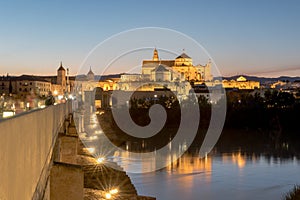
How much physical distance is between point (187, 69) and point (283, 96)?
35.4 meters

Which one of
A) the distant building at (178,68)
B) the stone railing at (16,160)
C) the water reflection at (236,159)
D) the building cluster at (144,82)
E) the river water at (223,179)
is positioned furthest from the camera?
the distant building at (178,68)

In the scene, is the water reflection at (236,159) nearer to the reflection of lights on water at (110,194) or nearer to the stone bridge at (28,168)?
the reflection of lights on water at (110,194)

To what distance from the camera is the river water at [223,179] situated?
1475cm

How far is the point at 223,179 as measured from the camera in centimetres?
1716

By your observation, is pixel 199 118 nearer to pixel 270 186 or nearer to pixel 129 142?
pixel 129 142

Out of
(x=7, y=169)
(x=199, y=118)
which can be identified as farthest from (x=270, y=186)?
(x=199, y=118)

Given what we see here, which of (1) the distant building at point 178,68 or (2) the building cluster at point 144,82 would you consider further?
(1) the distant building at point 178,68

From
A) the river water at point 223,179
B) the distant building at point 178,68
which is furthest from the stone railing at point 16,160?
the distant building at point 178,68

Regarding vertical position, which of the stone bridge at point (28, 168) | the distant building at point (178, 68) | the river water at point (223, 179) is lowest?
the river water at point (223, 179)

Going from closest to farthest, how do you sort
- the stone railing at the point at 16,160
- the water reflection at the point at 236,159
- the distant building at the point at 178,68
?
the stone railing at the point at 16,160 < the water reflection at the point at 236,159 < the distant building at the point at 178,68

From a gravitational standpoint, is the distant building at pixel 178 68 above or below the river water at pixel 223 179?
above

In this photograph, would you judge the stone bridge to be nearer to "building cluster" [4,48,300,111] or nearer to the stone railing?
the stone railing

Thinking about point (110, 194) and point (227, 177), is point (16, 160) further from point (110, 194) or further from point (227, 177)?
point (227, 177)

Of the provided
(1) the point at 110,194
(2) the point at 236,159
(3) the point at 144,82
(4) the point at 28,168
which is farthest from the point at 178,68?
(4) the point at 28,168
